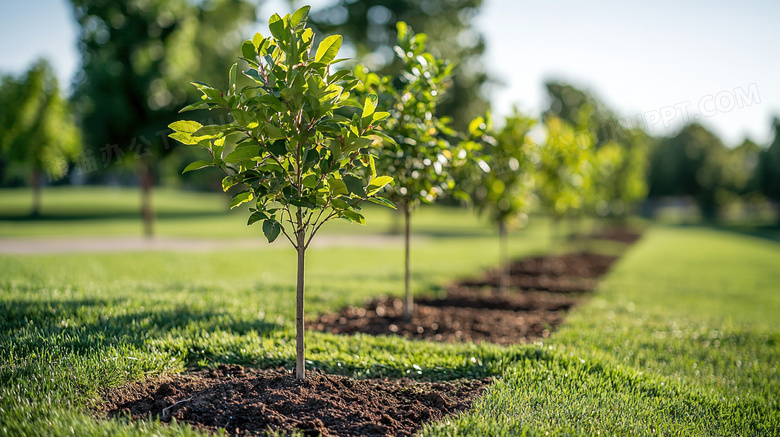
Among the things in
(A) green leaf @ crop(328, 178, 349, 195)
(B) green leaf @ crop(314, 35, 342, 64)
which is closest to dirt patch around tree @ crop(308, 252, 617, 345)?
(A) green leaf @ crop(328, 178, 349, 195)

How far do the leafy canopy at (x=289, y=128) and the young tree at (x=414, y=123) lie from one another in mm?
1884

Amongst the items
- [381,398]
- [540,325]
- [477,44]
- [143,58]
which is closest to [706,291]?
[540,325]

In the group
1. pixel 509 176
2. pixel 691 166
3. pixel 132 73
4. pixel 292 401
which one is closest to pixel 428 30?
pixel 132 73

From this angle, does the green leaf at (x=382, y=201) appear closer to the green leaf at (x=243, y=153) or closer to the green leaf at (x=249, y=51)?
the green leaf at (x=243, y=153)

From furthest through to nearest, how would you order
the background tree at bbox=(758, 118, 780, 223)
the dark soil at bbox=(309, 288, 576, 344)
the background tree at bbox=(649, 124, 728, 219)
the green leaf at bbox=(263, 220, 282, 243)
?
1. the background tree at bbox=(649, 124, 728, 219)
2. the background tree at bbox=(758, 118, 780, 223)
3. the dark soil at bbox=(309, 288, 576, 344)
4. the green leaf at bbox=(263, 220, 282, 243)

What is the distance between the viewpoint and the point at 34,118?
24.3 m

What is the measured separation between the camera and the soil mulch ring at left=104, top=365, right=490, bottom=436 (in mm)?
3041

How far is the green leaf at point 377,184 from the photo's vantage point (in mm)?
3424

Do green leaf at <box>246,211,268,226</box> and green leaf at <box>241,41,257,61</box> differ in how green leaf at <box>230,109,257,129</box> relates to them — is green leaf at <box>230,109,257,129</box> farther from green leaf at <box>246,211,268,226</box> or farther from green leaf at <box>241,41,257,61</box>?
green leaf at <box>246,211,268,226</box>

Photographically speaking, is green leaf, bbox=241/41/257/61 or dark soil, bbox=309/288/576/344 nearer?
green leaf, bbox=241/41/257/61

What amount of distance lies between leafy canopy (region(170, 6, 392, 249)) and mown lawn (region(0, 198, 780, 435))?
1559 millimetres

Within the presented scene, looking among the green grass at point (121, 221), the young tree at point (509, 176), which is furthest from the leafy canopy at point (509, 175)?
the green grass at point (121, 221)

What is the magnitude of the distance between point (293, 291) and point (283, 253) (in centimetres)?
693

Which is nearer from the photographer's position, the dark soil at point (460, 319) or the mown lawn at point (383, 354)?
the mown lawn at point (383, 354)
